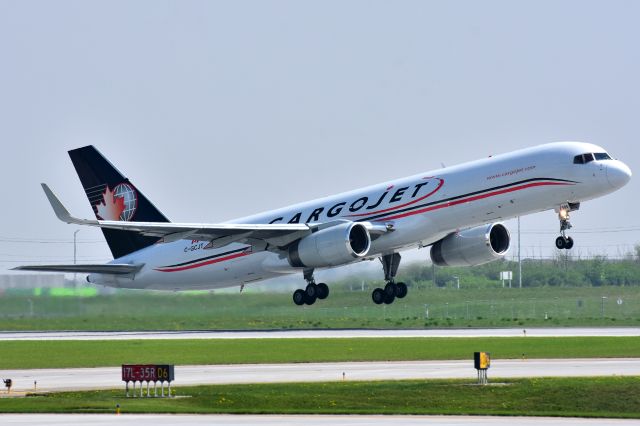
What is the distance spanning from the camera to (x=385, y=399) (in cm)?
4881

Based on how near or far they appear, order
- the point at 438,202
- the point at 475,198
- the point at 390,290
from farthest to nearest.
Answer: the point at 390,290, the point at 438,202, the point at 475,198

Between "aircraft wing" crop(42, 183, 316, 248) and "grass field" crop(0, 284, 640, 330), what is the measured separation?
59.6ft

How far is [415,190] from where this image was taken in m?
58.3

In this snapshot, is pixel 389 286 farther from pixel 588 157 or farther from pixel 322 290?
pixel 588 157

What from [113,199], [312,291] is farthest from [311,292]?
[113,199]

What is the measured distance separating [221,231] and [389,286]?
29.6 ft

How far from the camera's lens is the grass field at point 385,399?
149 ft

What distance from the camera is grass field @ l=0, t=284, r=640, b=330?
262ft

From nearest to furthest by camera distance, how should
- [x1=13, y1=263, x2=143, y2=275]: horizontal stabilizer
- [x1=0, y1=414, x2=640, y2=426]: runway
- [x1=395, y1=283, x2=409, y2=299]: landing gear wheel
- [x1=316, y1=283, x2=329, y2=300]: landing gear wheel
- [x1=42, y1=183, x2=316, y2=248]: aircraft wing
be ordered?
[x1=0, y1=414, x2=640, y2=426]: runway, [x1=42, y1=183, x2=316, y2=248]: aircraft wing, [x1=395, y1=283, x2=409, y2=299]: landing gear wheel, [x1=316, y1=283, x2=329, y2=300]: landing gear wheel, [x1=13, y1=263, x2=143, y2=275]: horizontal stabilizer

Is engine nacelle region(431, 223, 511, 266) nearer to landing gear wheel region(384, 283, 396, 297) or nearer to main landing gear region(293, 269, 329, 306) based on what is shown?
landing gear wheel region(384, 283, 396, 297)

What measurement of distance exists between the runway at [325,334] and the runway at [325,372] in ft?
57.8

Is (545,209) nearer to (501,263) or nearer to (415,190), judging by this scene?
(415,190)

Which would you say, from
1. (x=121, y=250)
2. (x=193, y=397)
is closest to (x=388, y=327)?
(x=121, y=250)

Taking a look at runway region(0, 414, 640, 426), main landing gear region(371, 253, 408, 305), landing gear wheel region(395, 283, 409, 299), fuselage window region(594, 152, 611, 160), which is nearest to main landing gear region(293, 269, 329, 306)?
main landing gear region(371, 253, 408, 305)
